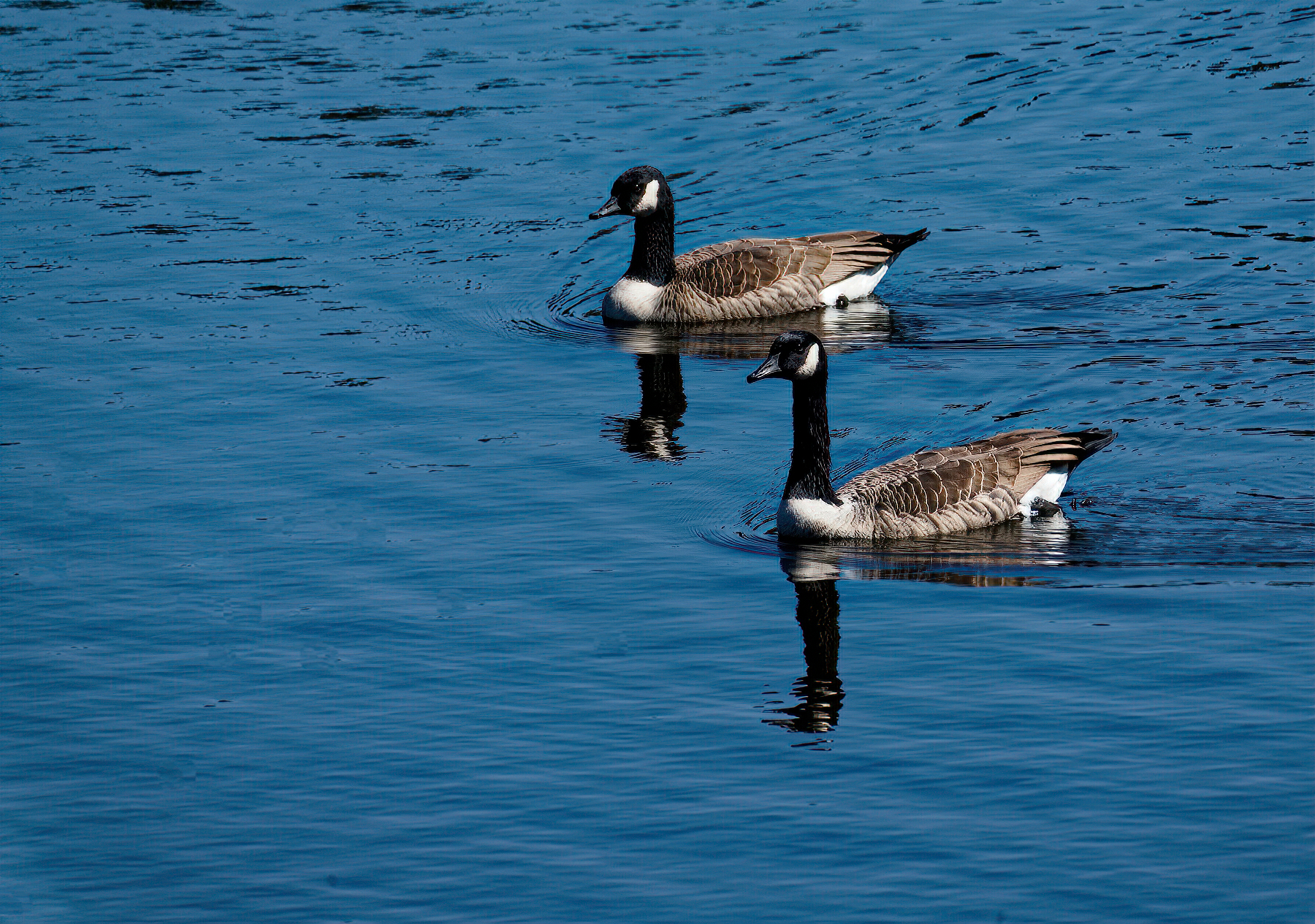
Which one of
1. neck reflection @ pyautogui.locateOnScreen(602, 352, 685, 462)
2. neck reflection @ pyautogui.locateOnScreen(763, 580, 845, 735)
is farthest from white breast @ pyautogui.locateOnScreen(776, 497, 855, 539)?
neck reflection @ pyautogui.locateOnScreen(602, 352, 685, 462)

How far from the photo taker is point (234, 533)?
14.7 metres

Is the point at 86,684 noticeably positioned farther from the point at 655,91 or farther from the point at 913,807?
the point at 655,91

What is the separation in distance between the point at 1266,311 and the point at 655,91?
1332 centimetres

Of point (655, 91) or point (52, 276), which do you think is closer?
point (52, 276)

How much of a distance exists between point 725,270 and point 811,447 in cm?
737

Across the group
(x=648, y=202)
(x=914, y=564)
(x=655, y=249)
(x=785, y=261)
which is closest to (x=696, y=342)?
(x=655, y=249)

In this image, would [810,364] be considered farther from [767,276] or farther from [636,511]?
[767,276]

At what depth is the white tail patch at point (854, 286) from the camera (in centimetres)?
2203

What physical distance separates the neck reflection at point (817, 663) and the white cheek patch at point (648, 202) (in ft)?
29.9

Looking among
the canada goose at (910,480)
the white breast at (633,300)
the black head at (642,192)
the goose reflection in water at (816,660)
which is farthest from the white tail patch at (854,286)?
the goose reflection in water at (816,660)

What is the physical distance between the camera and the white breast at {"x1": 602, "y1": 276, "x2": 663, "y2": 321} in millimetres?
21734

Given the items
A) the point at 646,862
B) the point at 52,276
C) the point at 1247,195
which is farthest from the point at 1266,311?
the point at 52,276

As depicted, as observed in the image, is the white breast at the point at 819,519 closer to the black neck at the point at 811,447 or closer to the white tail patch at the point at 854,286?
the black neck at the point at 811,447

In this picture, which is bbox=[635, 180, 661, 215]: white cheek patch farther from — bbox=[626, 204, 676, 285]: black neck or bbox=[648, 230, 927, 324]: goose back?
bbox=[648, 230, 927, 324]: goose back
